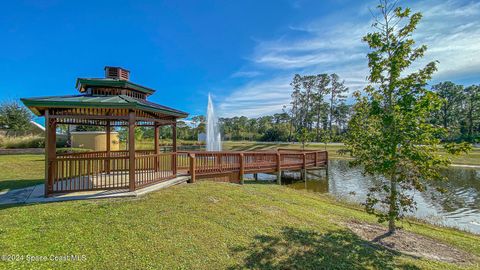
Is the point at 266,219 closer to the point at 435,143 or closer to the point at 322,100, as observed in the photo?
the point at 435,143

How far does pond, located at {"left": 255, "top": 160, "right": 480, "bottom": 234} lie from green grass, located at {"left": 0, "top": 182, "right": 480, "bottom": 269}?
1.74 metres

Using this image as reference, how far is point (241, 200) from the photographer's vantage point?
662 centimetres

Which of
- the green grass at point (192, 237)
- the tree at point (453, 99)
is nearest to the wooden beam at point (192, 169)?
the green grass at point (192, 237)

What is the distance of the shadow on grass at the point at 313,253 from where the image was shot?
363 cm

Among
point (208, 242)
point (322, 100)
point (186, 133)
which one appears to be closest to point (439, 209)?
point (208, 242)

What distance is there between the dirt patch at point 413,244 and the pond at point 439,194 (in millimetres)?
1165

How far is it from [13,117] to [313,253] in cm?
2938

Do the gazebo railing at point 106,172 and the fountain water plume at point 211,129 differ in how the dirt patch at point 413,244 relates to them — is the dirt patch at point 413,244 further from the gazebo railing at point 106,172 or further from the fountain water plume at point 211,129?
the fountain water plume at point 211,129

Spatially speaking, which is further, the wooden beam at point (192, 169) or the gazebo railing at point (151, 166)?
the wooden beam at point (192, 169)

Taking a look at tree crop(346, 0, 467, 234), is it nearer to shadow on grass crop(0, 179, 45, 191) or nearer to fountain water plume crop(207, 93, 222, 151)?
shadow on grass crop(0, 179, 45, 191)

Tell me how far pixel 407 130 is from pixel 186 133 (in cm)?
5250

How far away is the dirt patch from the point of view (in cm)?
428

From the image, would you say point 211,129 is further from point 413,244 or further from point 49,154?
point 413,244

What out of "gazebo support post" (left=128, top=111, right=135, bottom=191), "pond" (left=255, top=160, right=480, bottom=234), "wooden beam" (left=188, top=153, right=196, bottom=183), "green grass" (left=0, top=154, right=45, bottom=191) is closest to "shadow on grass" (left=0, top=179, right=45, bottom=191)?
"green grass" (left=0, top=154, right=45, bottom=191)
